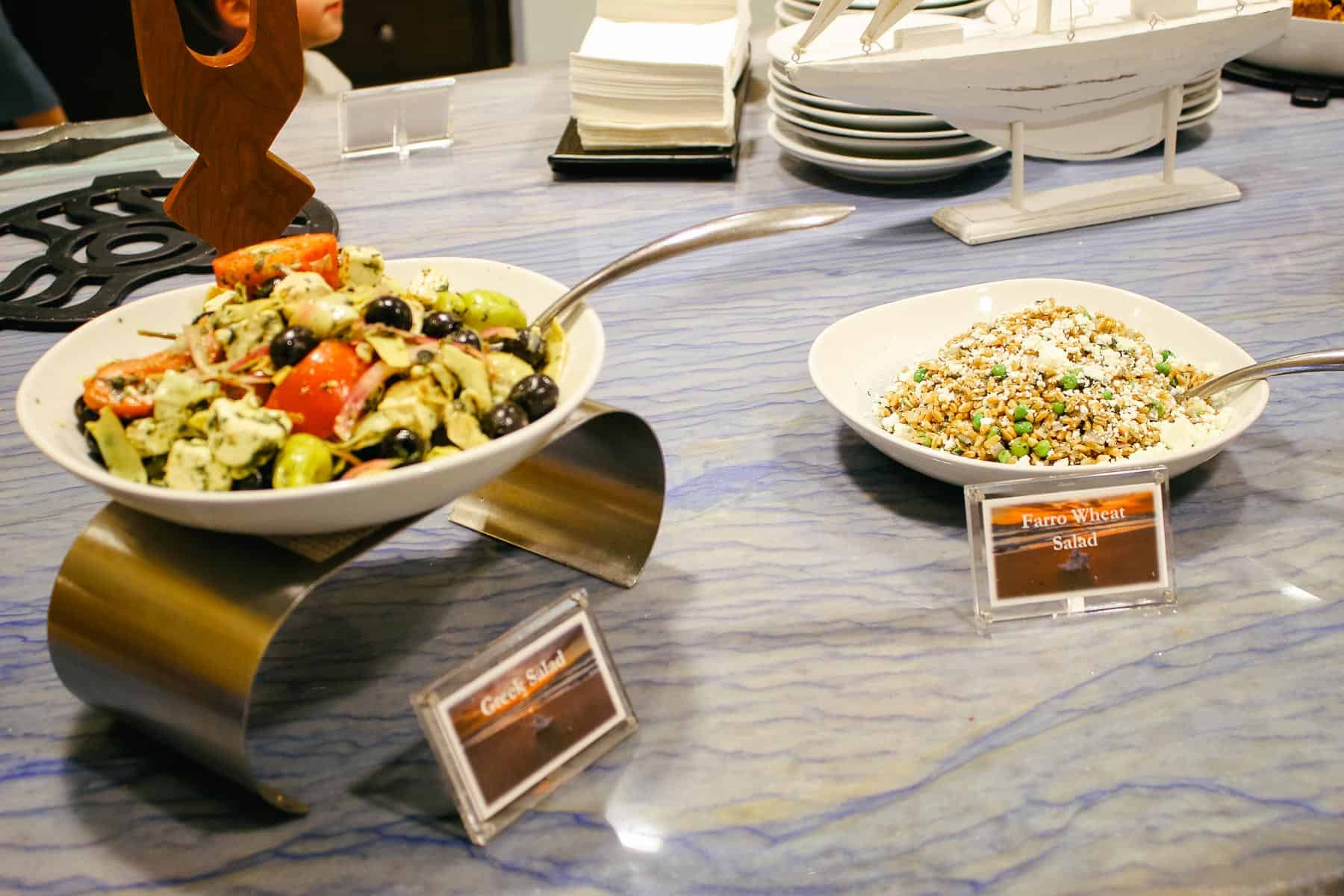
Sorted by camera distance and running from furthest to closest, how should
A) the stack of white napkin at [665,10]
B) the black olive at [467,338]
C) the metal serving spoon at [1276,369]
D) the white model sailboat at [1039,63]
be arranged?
the stack of white napkin at [665,10] < the white model sailboat at [1039,63] < the metal serving spoon at [1276,369] < the black olive at [467,338]

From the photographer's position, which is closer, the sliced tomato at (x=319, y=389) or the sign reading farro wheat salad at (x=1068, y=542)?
the sliced tomato at (x=319, y=389)

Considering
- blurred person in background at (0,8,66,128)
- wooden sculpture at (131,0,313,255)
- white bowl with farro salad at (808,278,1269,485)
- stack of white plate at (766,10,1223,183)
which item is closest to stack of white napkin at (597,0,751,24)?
stack of white plate at (766,10,1223,183)

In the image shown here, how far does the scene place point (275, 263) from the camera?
0.79 metres

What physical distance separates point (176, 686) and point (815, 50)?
1.04 meters

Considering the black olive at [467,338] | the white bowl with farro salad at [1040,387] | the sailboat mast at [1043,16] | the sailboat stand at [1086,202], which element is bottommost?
the white bowl with farro salad at [1040,387]

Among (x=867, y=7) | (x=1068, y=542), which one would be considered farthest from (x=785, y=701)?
(x=867, y=7)

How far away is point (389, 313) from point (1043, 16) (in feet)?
3.05

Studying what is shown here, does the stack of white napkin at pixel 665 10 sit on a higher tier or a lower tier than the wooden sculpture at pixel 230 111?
higher

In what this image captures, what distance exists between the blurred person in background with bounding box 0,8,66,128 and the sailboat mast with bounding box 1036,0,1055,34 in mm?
2032

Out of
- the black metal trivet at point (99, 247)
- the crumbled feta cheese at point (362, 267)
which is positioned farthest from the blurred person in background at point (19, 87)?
the crumbled feta cheese at point (362, 267)

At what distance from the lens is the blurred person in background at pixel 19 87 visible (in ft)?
8.04

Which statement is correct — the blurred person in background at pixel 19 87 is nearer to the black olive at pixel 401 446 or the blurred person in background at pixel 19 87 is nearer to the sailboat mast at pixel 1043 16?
the sailboat mast at pixel 1043 16

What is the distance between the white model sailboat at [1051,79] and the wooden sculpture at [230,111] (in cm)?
55

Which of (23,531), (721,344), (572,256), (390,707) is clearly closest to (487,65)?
(572,256)
